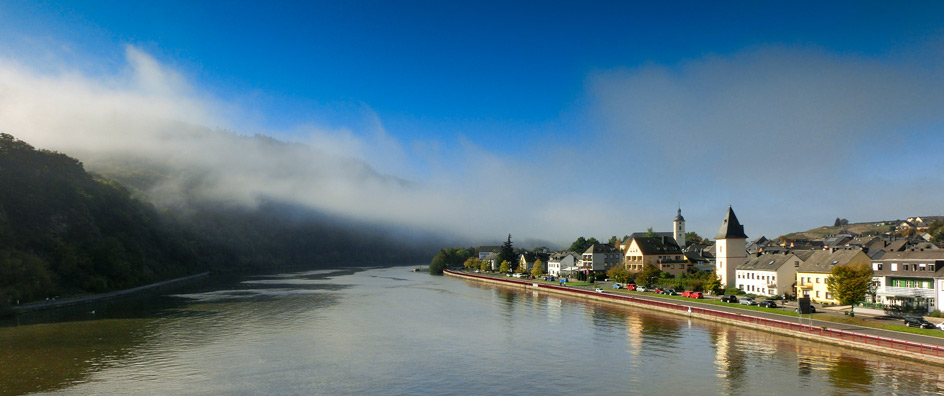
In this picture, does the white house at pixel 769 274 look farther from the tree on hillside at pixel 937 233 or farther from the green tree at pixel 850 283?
the tree on hillside at pixel 937 233

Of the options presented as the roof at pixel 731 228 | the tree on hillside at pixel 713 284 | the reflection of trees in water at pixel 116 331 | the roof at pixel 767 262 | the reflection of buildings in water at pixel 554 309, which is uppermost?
the roof at pixel 731 228

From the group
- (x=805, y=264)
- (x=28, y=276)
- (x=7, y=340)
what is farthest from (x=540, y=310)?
(x=28, y=276)

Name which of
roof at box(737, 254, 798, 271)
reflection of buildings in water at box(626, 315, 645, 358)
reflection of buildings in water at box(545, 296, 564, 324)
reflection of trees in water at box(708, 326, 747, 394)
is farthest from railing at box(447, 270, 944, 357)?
roof at box(737, 254, 798, 271)

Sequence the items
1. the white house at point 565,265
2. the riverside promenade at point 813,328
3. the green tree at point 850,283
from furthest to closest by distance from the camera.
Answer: the white house at point 565,265 → the green tree at point 850,283 → the riverside promenade at point 813,328

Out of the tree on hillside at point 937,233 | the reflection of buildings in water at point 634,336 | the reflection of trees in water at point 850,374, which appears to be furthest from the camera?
the tree on hillside at point 937,233

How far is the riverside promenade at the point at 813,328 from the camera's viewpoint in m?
34.5

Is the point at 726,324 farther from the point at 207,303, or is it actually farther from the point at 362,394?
the point at 207,303

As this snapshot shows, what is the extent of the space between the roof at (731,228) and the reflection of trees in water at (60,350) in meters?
73.7

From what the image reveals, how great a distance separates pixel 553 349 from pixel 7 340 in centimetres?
4344

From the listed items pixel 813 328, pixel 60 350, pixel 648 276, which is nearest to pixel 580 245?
pixel 648 276

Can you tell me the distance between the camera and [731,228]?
263 ft

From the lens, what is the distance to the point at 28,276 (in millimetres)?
67375

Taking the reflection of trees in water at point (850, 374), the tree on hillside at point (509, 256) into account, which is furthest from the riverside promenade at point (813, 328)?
the tree on hillside at point (509, 256)

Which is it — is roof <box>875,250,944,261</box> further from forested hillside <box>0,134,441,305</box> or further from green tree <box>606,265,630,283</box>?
forested hillside <box>0,134,441,305</box>
